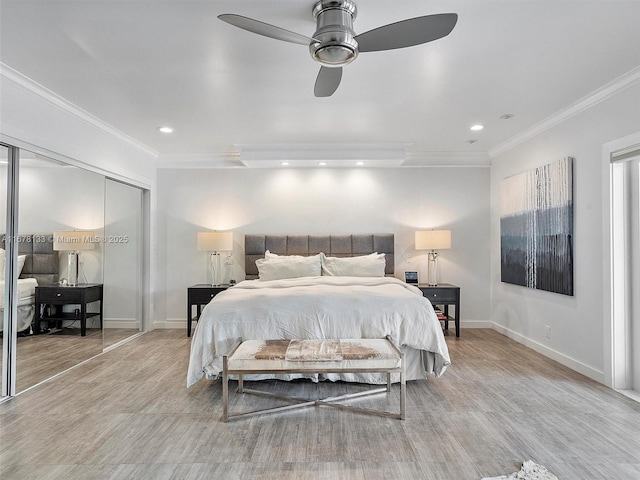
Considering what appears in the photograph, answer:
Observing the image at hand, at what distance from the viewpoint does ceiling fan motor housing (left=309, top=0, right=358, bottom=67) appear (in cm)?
200

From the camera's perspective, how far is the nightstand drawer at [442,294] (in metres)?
5.09

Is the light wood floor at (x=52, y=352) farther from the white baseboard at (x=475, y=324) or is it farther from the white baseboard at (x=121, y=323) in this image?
the white baseboard at (x=475, y=324)

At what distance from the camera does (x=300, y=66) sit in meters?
2.87

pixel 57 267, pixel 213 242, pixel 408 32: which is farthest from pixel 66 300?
pixel 408 32

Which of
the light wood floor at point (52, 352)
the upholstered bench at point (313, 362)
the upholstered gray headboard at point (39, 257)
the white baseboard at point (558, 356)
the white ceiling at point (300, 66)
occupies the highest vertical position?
the white ceiling at point (300, 66)

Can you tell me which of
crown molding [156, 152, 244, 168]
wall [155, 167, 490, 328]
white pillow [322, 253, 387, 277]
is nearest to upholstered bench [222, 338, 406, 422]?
white pillow [322, 253, 387, 277]

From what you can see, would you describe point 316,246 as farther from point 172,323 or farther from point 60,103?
point 60,103

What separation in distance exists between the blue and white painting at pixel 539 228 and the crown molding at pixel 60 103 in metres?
4.82

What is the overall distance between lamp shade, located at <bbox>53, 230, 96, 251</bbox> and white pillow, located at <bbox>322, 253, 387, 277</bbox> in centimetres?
273

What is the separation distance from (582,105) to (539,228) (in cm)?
133

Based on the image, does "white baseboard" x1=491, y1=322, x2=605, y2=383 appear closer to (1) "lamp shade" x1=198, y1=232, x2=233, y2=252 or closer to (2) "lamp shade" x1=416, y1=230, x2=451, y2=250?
(2) "lamp shade" x1=416, y1=230, x2=451, y2=250

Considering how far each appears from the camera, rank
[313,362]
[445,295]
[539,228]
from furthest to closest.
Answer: [445,295]
[539,228]
[313,362]

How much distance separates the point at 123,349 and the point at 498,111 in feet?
16.1

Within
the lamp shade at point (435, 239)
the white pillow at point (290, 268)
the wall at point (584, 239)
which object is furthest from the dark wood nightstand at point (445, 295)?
the white pillow at point (290, 268)
